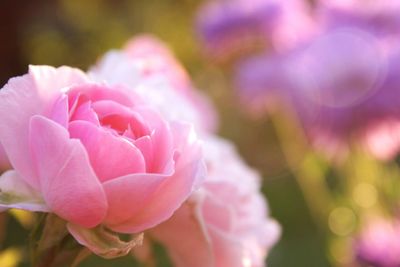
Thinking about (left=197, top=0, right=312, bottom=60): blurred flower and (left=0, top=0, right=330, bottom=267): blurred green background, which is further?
(left=0, top=0, right=330, bottom=267): blurred green background

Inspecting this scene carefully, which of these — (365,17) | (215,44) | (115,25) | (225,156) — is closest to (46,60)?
(115,25)

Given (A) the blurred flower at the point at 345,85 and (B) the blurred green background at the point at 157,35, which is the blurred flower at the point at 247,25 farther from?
(B) the blurred green background at the point at 157,35

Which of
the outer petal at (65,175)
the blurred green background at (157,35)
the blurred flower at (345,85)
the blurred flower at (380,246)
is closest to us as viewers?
the outer petal at (65,175)

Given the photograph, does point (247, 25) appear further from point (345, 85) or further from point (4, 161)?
point (4, 161)

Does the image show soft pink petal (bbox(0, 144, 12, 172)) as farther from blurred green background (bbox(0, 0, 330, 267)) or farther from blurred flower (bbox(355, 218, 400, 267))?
blurred green background (bbox(0, 0, 330, 267))

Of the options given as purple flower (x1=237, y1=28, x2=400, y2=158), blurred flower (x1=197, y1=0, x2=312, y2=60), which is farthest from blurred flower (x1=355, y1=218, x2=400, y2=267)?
blurred flower (x1=197, y1=0, x2=312, y2=60)

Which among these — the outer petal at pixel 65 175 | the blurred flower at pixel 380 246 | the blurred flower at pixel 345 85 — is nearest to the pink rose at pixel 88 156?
the outer petal at pixel 65 175

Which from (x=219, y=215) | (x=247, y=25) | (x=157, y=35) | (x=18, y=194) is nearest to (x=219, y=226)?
(x=219, y=215)
